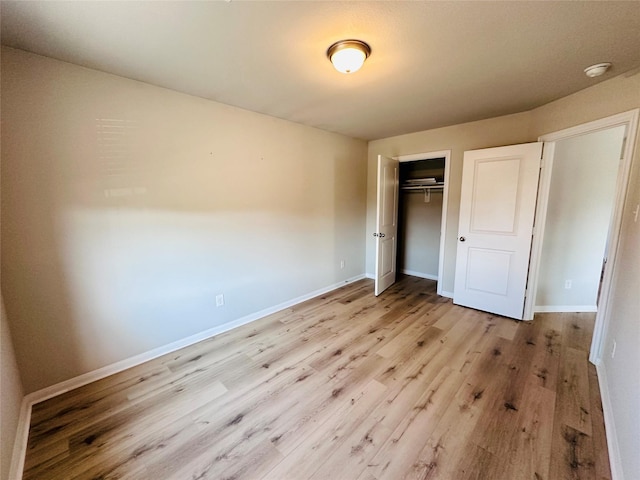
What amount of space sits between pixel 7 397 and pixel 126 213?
1.27 m

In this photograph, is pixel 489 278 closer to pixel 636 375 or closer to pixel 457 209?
pixel 457 209

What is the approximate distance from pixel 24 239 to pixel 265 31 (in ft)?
6.70

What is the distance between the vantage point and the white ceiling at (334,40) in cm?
130

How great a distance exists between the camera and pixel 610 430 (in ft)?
4.88

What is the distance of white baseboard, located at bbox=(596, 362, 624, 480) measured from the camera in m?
1.28

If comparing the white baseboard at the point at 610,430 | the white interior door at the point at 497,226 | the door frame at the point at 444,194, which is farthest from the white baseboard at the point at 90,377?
the white baseboard at the point at 610,430

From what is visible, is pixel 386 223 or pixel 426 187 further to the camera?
pixel 426 187

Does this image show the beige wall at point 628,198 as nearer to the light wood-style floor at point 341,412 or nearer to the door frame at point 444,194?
the door frame at point 444,194

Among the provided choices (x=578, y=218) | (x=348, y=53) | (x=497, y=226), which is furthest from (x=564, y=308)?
(x=348, y=53)

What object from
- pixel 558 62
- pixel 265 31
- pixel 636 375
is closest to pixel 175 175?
pixel 265 31

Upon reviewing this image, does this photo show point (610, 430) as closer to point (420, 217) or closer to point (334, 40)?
point (334, 40)

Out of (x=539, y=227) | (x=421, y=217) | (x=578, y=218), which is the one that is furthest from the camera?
(x=421, y=217)

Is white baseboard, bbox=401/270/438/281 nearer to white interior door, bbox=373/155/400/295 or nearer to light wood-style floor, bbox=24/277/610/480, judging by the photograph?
white interior door, bbox=373/155/400/295

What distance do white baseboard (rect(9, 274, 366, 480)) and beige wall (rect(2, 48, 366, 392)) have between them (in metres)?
0.05
